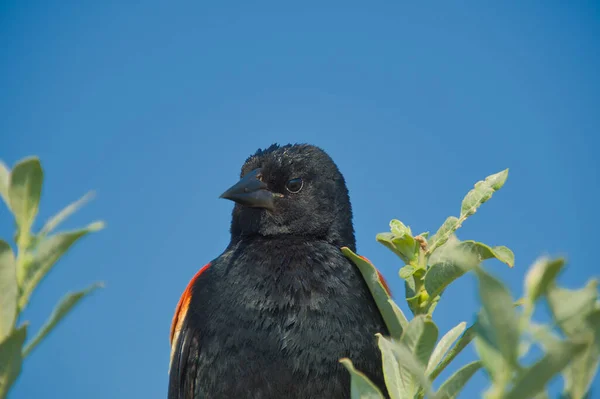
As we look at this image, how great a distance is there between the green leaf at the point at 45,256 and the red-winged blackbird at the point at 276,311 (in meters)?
2.64

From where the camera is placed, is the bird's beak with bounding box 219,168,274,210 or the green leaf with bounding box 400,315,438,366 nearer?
the green leaf with bounding box 400,315,438,366

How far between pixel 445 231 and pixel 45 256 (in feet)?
4.10

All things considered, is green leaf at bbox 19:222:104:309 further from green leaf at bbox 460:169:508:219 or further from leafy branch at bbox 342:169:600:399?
green leaf at bbox 460:169:508:219

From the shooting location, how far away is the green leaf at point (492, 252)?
73.8 inches

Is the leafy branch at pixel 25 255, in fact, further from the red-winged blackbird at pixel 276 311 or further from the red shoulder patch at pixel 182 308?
the red shoulder patch at pixel 182 308

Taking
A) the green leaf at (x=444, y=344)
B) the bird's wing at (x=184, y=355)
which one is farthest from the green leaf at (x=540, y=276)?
the bird's wing at (x=184, y=355)

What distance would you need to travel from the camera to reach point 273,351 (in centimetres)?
347

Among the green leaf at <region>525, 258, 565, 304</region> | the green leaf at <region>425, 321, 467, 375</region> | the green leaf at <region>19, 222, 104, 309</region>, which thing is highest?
the green leaf at <region>19, 222, 104, 309</region>

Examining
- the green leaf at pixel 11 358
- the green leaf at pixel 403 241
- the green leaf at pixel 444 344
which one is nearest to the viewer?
the green leaf at pixel 11 358

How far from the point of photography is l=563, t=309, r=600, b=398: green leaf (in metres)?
0.78

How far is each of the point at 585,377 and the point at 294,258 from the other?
124 inches

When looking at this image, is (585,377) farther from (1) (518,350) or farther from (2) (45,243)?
(2) (45,243)

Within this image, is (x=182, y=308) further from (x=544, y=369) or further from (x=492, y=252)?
(x=544, y=369)

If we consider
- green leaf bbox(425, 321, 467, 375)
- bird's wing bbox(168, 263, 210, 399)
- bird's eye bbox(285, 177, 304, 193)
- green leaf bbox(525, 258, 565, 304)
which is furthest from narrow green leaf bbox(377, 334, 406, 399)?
bird's eye bbox(285, 177, 304, 193)
